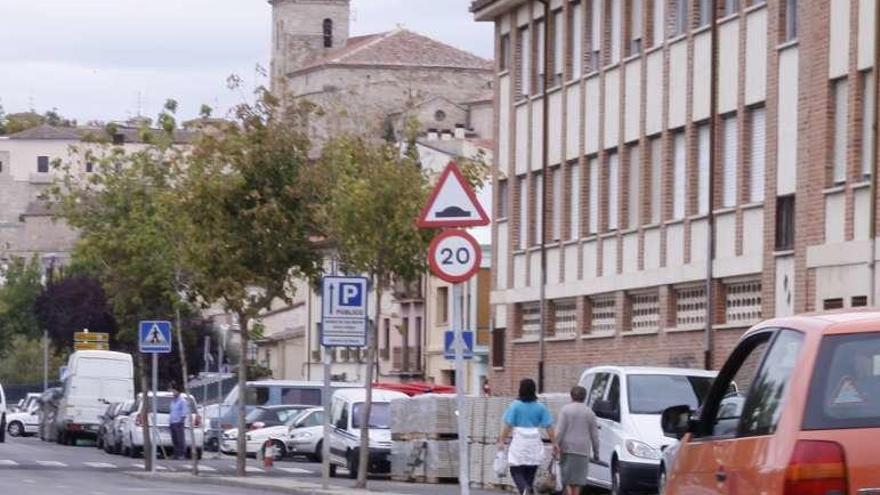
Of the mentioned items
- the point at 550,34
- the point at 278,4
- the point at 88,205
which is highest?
the point at 278,4

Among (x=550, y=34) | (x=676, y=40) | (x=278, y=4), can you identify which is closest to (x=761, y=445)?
(x=676, y=40)

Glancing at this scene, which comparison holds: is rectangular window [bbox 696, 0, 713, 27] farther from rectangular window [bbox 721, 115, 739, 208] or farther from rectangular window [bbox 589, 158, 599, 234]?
rectangular window [bbox 589, 158, 599, 234]

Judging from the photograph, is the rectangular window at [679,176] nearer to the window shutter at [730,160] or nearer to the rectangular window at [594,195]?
the window shutter at [730,160]

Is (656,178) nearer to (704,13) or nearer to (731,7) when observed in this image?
(704,13)

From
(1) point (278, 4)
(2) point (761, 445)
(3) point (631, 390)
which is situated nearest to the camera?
(2) point (761, 445)

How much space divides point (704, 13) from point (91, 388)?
96.2ft

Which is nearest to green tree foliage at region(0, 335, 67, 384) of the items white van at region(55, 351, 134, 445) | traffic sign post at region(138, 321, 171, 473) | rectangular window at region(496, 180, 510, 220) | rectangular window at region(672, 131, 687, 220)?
white van at region(55, 351, 134, 445)

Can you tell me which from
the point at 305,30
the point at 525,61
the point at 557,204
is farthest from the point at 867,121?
the point at 305,30

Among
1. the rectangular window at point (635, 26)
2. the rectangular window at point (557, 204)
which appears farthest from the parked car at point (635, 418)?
the rectangular window at point (557, 204)

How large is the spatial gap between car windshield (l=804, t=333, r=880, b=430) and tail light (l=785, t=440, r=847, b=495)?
0.13 m

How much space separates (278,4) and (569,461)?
152 meters

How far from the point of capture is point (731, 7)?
42.1 m

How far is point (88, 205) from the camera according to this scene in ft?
174

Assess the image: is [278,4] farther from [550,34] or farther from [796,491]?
[796,491]
